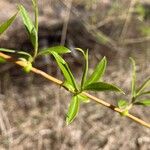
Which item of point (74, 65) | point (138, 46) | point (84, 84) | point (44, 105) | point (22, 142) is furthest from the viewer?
point (138, 46)

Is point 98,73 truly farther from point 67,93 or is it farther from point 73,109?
point 67,93

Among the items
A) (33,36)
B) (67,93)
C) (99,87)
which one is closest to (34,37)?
(33,36)

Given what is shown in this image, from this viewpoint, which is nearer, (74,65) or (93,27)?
(74,65)

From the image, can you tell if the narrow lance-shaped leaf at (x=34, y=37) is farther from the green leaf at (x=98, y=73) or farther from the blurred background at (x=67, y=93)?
the blurred background at (x=67, y=93)

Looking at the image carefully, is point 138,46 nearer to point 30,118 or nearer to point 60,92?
point 60,92

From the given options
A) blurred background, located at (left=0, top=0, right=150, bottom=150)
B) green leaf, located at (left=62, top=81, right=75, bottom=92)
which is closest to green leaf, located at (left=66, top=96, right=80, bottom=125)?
green leaf, located at (left=62, top=81, right=75, bottom=92)

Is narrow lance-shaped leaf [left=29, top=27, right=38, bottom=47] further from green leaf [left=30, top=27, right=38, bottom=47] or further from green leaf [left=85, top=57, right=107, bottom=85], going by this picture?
green leaf [left=85, top=57, right=107, bottom=85]

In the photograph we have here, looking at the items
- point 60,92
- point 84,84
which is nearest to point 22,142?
point 60,92

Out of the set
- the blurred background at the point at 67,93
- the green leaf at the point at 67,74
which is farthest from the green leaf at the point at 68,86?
the blurred background at the point at 67,93

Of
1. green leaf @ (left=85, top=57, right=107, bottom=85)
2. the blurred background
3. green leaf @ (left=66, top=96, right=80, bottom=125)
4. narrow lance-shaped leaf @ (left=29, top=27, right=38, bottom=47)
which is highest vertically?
narrow lance-shaped leaf @ (left=29, top=27, right=38, bottom=47)
